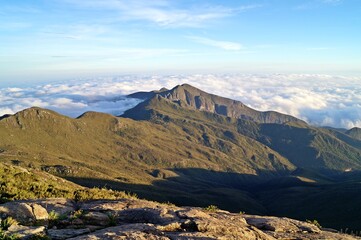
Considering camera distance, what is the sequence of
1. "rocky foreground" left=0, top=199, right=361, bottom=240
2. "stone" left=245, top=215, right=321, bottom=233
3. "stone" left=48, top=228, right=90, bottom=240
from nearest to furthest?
"stone" left=48, top=228, right=90, bottom=240 < "rocky foreground" left=0, top=199, right=361, bottom=240 < "stone" left=245, top=215, right=321, bottom=233

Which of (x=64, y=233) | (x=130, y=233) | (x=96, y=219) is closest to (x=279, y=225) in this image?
(x=130, y=233)

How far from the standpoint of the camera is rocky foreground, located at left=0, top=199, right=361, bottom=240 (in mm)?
16156

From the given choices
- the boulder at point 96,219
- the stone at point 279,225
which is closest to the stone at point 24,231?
the boulder at point 96,219

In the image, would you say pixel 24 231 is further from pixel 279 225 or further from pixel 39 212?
pixel 279 225

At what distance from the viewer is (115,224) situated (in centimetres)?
1861

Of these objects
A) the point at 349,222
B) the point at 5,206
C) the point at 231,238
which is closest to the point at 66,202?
the point at 5,206

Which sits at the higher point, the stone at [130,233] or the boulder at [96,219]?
the stone at [130,233]

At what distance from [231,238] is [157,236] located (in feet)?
14.2

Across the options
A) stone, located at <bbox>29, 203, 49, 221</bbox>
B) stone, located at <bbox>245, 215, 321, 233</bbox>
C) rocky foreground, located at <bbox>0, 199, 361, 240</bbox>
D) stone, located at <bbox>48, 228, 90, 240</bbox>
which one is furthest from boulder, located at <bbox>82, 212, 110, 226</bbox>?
stone, located at <bbox>245, 215, 321, 233</bbox>

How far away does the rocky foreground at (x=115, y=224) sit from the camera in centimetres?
1616

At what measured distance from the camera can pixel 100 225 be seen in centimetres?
1883

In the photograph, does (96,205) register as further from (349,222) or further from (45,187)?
(349,222)

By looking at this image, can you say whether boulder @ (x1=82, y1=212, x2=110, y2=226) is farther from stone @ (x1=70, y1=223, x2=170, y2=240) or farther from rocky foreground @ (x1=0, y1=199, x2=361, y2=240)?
stone @ (x1=70, y1=223, x2=170, y2=240)

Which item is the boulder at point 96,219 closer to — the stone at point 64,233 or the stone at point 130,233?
the stone at point 64,233
